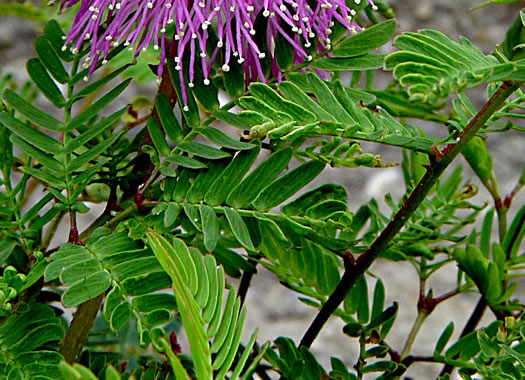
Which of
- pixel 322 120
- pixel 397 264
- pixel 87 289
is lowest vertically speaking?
pixel 397 264

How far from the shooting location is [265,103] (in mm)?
393

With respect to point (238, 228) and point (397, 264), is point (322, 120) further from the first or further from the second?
point (397, 264)

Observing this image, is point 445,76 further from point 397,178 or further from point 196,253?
point 397,178

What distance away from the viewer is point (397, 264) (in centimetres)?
185

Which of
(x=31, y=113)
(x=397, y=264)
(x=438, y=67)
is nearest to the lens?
(x=438, y=67)

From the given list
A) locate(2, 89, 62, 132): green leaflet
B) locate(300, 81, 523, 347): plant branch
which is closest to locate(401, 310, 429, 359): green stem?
locate(300, 81, 523, 347): plant branch

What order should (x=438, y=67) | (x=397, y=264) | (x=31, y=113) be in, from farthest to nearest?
(x=397, y=264)
(x=31, y=113)
(x=438, y=67)

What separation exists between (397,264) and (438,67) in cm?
156

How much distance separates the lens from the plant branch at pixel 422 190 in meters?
0.36

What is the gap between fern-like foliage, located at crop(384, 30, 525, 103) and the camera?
32cm

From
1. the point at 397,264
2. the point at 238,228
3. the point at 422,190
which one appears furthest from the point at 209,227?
the point at 397,264

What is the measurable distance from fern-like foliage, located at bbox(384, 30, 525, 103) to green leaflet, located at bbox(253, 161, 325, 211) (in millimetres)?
92

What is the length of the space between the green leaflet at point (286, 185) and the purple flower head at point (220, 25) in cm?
6

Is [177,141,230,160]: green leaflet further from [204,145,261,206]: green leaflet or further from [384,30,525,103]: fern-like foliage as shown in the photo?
[384,30,525,103]: fern-like foliage
